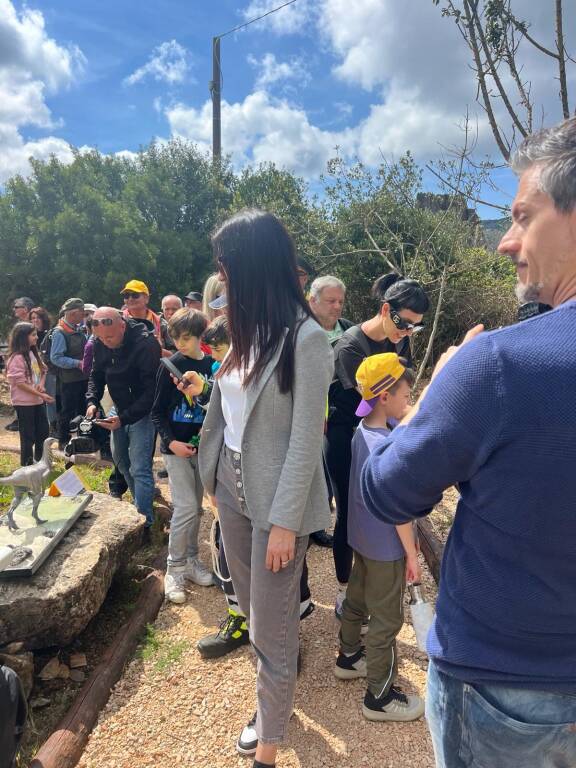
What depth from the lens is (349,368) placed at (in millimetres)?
2871

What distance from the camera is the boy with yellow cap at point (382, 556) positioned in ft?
7.29

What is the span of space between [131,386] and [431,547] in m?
2.70

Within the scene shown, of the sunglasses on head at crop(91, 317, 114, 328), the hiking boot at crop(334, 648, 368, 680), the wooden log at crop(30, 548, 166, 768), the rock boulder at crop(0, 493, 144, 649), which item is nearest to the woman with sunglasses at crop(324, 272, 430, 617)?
the hiking boot at crop(334, 648, 368, 680)

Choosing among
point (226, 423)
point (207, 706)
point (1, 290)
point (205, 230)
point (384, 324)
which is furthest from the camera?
point (205, 230)

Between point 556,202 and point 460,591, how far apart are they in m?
0.76

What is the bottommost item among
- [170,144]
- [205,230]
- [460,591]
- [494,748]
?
[494,748]

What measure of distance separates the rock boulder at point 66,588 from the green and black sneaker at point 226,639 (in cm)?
69

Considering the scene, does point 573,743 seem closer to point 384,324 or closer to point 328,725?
point 328,725

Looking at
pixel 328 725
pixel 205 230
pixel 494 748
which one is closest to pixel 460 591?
pixel 494 748

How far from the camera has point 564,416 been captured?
2.49 ft

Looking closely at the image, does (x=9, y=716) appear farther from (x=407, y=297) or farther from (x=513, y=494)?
(x=407, y=297)

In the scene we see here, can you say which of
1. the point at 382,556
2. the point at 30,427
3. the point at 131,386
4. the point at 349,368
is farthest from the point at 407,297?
the point at 30,427

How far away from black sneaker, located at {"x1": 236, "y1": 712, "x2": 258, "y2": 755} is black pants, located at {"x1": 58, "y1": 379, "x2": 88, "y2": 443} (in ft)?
15.5

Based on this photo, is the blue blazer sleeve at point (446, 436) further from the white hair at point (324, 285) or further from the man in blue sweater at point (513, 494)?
the white hair at point (324, 285)
